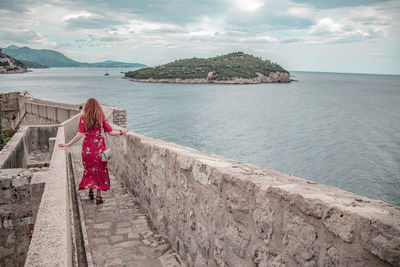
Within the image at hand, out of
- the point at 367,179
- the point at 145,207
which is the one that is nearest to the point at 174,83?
the point at 367,179

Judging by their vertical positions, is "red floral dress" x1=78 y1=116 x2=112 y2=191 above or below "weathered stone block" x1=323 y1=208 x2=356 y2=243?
below

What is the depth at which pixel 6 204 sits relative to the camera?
4715mm

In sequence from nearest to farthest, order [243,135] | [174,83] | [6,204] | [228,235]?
1. [228,235]
2. [6,204]
3. [243,135]
4. [174,83]

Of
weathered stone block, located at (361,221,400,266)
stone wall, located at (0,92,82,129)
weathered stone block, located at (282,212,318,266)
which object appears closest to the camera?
weathered stone block, located at (361,221,400,266)

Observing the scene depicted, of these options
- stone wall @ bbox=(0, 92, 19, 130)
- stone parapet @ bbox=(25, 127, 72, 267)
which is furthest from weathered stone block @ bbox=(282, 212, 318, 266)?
stone wall @ bbox=(0, 92, 19, 130)

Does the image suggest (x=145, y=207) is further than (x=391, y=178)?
No

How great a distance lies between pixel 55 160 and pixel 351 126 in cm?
4770

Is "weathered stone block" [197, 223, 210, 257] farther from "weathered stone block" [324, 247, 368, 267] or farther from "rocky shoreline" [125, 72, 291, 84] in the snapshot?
"rocky shoreline" [125, 72, 291, 84]

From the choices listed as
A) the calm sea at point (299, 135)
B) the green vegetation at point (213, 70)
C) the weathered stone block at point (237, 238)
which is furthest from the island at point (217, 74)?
the weathered stone block at point (237, 238)

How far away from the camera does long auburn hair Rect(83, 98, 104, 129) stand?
5.25 m

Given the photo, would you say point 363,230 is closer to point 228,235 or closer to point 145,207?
point 228,235

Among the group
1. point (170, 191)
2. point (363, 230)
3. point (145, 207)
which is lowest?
point (145, 207)

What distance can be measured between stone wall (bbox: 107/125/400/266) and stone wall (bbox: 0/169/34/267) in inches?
76.2

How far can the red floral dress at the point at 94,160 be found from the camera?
5.52 metres
